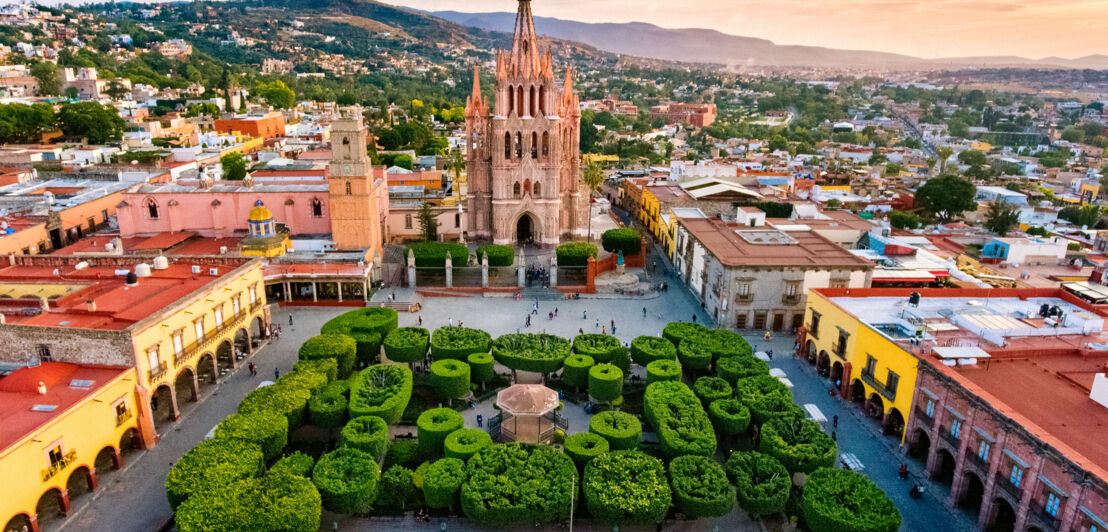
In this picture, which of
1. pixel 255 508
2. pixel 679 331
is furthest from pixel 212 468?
pixel 679 331

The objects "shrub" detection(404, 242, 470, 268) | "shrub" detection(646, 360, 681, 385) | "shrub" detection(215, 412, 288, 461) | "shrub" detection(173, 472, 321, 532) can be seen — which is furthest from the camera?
"shrub" detection(404, 242, 470, 268)

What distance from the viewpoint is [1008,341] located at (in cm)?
2922

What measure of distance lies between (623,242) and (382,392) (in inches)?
1145

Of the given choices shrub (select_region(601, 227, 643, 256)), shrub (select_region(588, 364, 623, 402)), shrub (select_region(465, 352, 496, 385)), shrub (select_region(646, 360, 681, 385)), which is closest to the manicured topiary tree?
shrub (select_region(465, 352, 496, 385))

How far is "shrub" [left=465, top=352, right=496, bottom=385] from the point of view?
34.0 meters

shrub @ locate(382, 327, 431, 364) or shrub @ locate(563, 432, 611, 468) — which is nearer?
shrub @ locate(563, 432, 611, 468)

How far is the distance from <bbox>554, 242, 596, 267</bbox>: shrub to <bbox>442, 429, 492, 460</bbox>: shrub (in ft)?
81.3

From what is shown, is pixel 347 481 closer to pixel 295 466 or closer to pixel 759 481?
pixel 295 466

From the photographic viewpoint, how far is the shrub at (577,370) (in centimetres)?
3341

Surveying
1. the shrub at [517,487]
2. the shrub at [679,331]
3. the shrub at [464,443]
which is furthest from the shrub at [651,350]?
the shrub at [464,443]

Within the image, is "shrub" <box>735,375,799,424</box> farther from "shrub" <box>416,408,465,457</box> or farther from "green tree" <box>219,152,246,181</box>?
"green tree" <box>219,152,246,181</box>

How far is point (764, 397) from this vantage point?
29734mm

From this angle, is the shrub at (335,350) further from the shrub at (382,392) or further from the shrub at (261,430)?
the shrub at (261,430)

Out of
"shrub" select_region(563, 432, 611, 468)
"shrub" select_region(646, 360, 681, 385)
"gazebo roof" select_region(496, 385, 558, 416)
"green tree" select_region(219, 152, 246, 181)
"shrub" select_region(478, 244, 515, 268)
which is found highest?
"green tree" select_region(219, 152, 246, 181)
